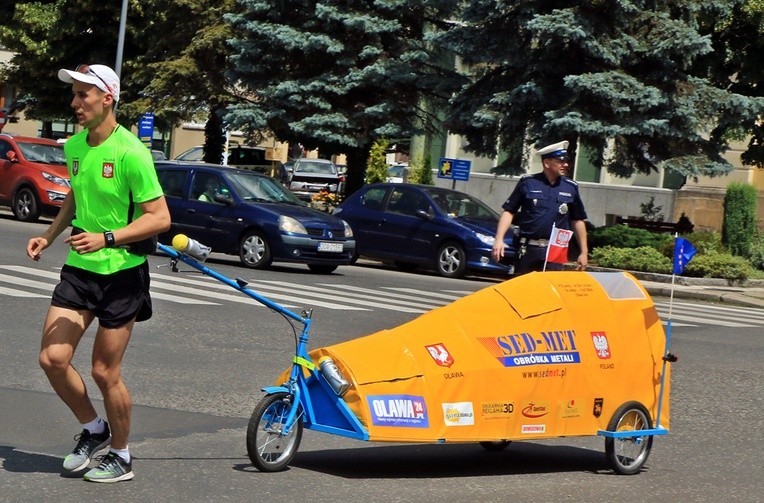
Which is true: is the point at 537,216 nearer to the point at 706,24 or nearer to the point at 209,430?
the point at 209,430

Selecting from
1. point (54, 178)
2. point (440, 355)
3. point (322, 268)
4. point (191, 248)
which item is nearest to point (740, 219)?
point (322, 268)

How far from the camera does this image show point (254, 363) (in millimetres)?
11219

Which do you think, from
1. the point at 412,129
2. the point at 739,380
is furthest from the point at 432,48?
the point at 739,380

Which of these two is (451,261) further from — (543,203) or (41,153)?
(543,203)

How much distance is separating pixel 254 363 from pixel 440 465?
12.1 ft

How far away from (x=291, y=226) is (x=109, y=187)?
47.6 feet

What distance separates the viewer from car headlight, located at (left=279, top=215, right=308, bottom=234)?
20953 mm

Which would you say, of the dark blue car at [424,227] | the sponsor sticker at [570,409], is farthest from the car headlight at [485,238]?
the sponsor sticker at [570,409]

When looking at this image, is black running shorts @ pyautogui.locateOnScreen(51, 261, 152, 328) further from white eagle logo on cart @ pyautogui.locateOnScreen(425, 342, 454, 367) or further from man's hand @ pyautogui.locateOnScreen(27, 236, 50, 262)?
white eagle logo on cart @ pyautogui.locateOnScreen(425, 342, 454, 367)

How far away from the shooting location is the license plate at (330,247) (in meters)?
21.0

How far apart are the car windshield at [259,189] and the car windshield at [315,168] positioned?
3137 centimetres

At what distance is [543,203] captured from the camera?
1021 cm

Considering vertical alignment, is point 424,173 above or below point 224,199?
above

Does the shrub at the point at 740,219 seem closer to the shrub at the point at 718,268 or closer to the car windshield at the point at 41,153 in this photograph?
the shrub at the point at 718,268
